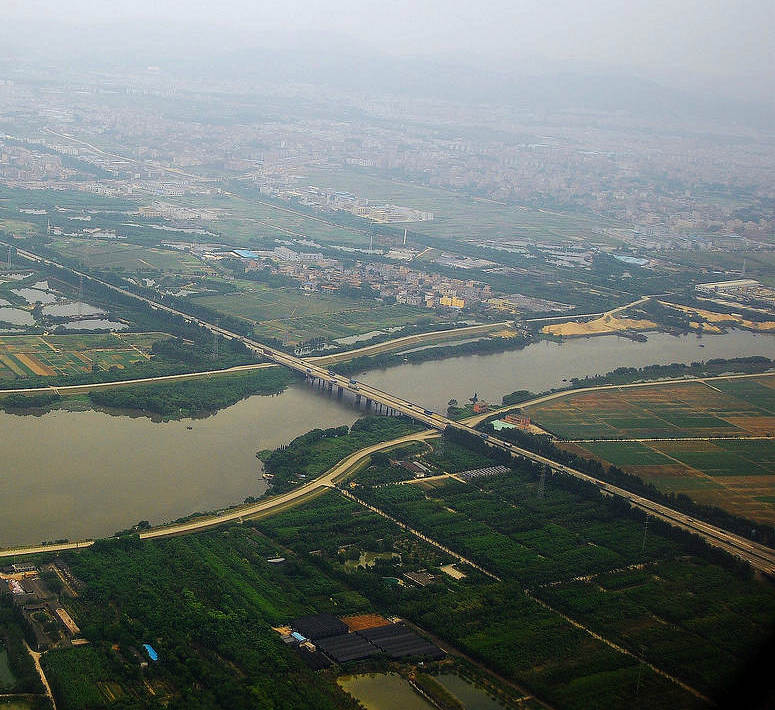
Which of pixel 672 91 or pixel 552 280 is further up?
pixel 672 91

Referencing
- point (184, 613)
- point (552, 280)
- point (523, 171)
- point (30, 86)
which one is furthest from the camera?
point (30, 86)

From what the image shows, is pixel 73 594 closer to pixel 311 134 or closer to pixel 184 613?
pixel 184 613

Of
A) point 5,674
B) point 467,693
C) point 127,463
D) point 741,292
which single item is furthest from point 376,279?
point 5,674

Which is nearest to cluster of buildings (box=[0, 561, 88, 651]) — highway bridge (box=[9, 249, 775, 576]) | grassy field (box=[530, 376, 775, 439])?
highway bridge (box=[9, 249, 775, 576])

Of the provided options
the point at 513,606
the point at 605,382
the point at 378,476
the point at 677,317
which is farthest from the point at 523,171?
the point at 513,606

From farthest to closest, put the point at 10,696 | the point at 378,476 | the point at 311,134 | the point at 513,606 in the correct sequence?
the point at 311,134
the point at 378,476
the point at 513,606
the point at 10,696

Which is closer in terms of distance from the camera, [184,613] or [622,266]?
[184,613]
